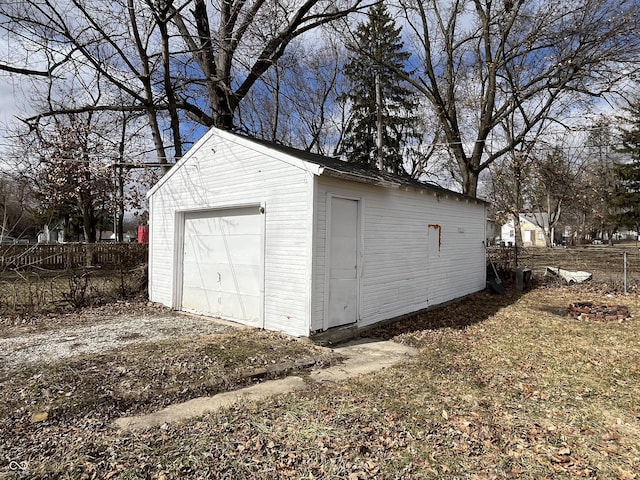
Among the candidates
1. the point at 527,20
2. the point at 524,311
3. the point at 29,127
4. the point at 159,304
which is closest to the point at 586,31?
the point at 527,20

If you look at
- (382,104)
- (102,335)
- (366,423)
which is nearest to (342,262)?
(366,423)

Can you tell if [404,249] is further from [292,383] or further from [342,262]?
[292,383]

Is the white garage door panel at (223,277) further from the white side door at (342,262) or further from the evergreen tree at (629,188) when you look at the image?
the evergreen tree at (629,188)

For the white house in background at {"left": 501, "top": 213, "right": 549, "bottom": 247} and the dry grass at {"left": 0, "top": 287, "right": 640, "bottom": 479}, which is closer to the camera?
the dry grass at {"left": 0, "top": 287, "right": 640, "bottom": 479}

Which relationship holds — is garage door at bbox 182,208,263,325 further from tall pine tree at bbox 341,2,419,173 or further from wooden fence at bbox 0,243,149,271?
tall pine tree at bbox 341,2,419,173

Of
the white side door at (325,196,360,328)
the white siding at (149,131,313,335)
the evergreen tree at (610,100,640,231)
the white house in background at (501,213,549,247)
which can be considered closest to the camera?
the white siding at (149,131,313,335)

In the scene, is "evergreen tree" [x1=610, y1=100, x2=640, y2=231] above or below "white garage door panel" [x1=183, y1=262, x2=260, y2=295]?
above

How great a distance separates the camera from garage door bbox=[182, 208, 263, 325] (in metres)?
7.27

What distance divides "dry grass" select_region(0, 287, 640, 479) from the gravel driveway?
2.32 feet

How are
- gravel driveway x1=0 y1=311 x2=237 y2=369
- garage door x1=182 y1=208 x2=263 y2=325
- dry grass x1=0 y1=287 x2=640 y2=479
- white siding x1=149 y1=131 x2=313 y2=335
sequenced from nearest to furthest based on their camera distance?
dry grass x1=0 y1=287 x2=640 y2=479, gravel driveway x1=0 y1=311 x2=237 y2=369, white siding x1=149 y1=131 x2=313 y2=335, garage door x1=182 y1=208 x2=263 y2=325

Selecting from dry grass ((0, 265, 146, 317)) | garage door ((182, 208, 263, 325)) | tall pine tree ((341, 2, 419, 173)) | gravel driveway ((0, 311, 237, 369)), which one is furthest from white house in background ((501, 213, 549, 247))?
gravel driveway ((0, 311, 237, 369))

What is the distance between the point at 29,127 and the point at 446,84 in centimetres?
1638

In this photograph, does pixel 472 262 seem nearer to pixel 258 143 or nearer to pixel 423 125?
pixel 258 143

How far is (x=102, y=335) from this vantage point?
646 cm
